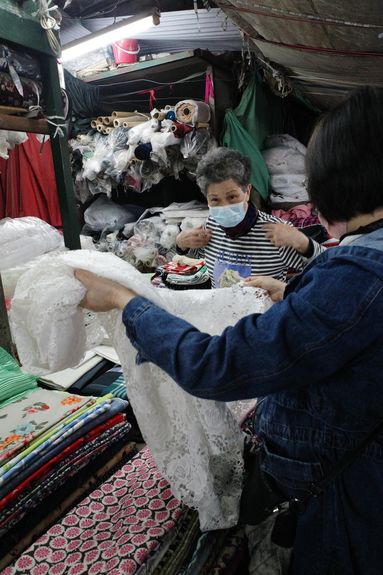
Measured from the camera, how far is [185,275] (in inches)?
122

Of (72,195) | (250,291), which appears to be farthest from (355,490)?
(72,195)

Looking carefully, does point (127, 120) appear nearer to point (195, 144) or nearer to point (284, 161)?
point (195, 144)

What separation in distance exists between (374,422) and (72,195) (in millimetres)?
1834

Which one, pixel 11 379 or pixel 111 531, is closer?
pixel 111 531

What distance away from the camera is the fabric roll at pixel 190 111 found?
3.90 metres

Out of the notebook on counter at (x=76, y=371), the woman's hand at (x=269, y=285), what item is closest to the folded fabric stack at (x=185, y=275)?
the notebook on counter at (x=76, y=371)

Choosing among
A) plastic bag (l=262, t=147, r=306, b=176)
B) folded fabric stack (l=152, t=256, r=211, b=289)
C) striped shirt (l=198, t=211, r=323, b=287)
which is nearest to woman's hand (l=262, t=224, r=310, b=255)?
striped shirt (l=198, t=211, r=323, b=287)

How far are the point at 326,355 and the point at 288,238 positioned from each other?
156 centimetres

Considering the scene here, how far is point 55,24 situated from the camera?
1.78 meters

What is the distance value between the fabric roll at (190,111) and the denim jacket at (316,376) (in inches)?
134

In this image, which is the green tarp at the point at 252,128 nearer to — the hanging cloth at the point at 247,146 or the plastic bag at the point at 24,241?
the hanging cloth at the point at 247,146

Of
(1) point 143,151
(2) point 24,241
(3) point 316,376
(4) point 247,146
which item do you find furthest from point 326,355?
(4) point 247,146

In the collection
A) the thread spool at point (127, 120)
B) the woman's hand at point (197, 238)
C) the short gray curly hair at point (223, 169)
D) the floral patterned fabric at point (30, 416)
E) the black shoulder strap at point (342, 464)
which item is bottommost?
the floral patterned fabric at point (30, 416)

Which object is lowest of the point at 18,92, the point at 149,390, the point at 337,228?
the point at 149,390
